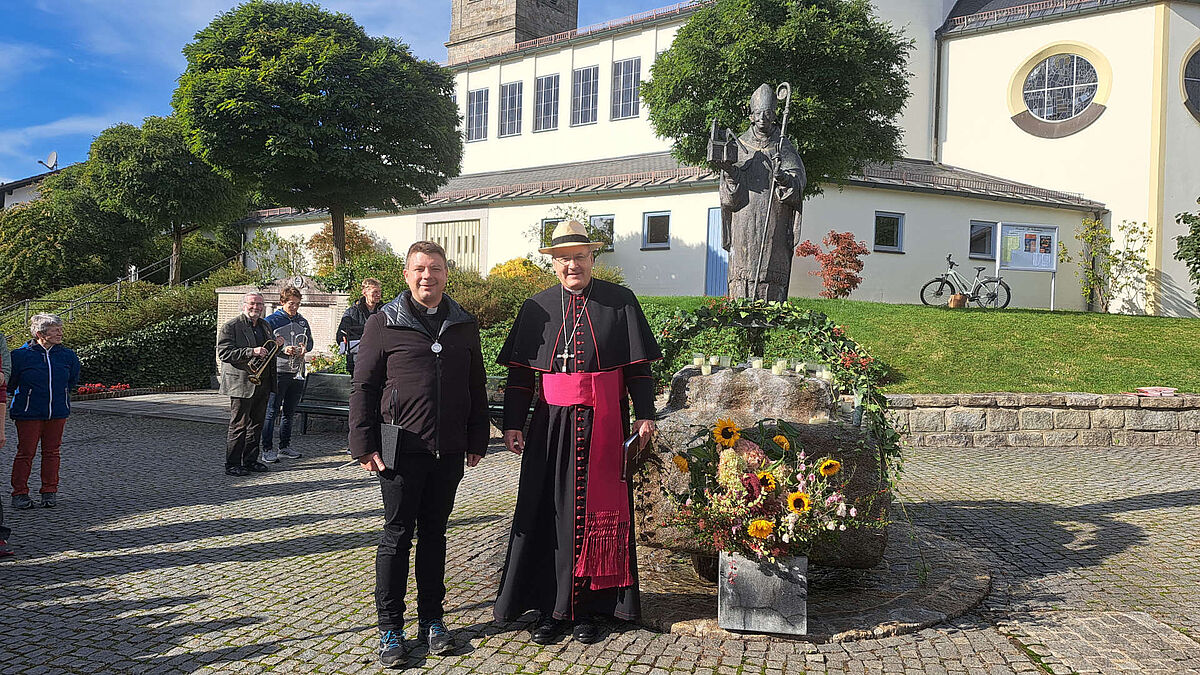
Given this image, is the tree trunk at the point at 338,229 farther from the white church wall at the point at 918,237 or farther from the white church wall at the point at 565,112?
the white church wall at the point at 565,112

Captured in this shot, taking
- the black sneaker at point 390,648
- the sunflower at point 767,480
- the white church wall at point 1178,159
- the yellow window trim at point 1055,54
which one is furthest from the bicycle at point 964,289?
the black sneaker at point 390,648

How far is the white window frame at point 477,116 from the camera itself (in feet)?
109

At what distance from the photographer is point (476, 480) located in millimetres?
7961

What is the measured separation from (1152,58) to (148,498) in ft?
86.0

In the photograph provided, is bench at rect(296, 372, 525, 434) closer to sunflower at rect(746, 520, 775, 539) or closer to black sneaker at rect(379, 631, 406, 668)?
black sneaker at rect(379, 631, 406, 668)

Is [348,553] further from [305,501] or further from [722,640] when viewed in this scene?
[722,640]

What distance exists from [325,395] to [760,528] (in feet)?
25.5

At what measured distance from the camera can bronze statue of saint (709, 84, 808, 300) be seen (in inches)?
277

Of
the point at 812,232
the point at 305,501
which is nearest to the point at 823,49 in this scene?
the point at 812,232

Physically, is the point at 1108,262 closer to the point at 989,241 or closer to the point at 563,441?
the point at 989,241

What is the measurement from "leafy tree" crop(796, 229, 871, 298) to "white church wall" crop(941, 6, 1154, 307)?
7704 millimetres

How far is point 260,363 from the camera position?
316 inches

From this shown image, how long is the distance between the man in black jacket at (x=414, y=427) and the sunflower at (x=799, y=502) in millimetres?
1499

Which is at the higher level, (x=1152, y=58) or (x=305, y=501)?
(x=1152, y=58)
